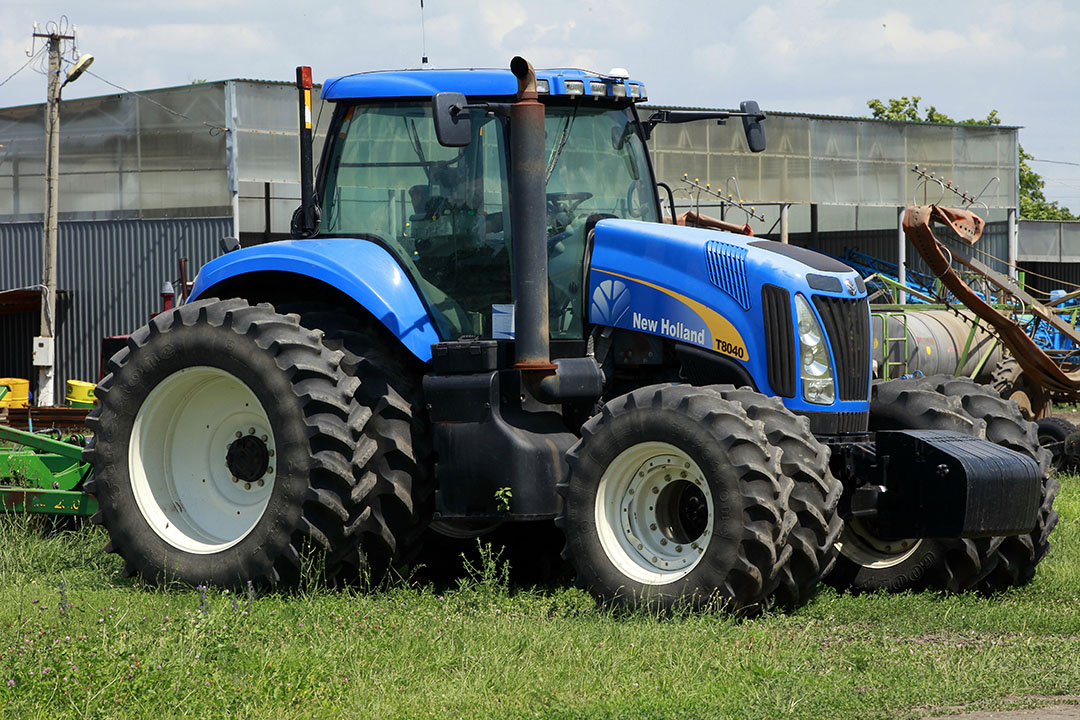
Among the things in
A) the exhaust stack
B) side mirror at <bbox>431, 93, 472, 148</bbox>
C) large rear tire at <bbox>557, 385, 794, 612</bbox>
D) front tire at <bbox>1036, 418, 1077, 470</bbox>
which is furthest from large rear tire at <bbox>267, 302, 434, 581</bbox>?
front tire at <bbox>1036, 418, 1077, 470</bbox>

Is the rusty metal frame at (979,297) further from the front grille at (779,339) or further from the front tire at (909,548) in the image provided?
the front grille at (779,339)

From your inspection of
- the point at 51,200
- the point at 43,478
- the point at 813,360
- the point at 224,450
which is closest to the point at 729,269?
the point at 813,360

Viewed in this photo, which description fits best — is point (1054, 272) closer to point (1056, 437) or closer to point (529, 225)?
point (1056, 437)

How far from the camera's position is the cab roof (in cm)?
806

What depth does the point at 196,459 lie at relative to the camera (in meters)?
8.41

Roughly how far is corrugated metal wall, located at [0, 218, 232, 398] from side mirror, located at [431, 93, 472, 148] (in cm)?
2247

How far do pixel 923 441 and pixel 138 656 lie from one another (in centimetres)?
398

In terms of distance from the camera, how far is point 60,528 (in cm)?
985

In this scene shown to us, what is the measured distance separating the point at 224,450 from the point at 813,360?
349cm

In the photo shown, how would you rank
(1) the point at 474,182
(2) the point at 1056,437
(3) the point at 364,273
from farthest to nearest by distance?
(2) the point at 1056,437 → (1) the point at 474,182 → (3) the point at 364,273

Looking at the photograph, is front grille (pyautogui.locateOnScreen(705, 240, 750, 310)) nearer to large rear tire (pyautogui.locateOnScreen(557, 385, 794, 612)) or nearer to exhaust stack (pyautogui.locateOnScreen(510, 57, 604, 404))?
large rear tire (pyautogui.locateOnScreen(557, 385, 794, 612))

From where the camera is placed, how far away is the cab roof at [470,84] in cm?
806

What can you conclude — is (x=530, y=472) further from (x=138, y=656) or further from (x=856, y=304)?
(x=138, y=656)

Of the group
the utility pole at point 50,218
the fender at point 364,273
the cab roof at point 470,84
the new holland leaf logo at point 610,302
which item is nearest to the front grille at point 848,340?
the new holland leaf logo at point 610,302
